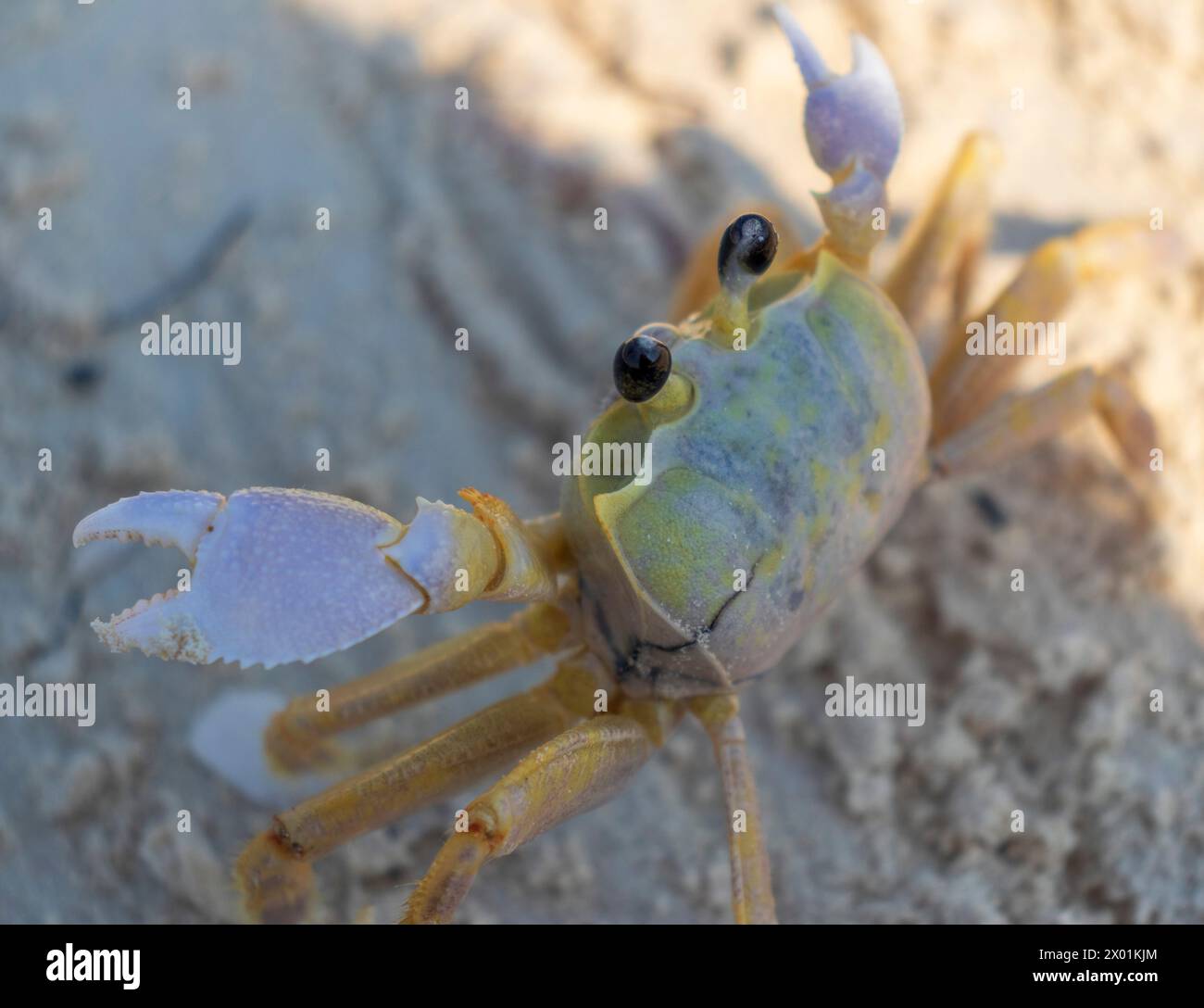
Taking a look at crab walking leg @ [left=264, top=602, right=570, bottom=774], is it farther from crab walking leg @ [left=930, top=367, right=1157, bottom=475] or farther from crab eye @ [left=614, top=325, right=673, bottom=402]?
crab walking leg @ [left=930, top=367, right=1157, bottom=475]

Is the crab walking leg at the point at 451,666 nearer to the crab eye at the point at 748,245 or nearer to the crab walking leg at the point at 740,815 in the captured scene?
the crab walking leg at the point at 740,815

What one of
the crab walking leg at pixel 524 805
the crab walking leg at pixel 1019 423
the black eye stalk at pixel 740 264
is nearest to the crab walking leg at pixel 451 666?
the crab walking leg at pixel 524 805

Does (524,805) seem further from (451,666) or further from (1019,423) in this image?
(1019,423)

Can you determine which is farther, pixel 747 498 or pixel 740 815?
pixel 740 815

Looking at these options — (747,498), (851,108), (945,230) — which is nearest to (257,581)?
(747,498)

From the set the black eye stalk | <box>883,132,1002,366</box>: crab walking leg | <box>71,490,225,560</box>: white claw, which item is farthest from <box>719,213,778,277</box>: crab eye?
<box>71,490,225,560</box>: white claw

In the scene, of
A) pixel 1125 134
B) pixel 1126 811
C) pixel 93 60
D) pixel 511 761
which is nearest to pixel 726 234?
pixel 511 761
